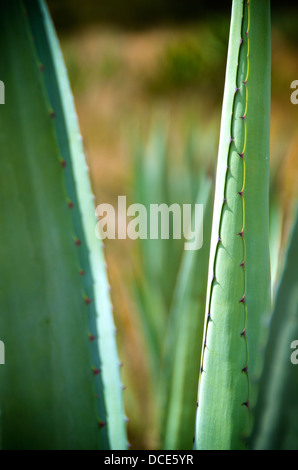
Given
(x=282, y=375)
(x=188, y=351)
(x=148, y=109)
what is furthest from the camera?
(x=148, y=109)

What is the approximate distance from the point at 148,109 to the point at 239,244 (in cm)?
205

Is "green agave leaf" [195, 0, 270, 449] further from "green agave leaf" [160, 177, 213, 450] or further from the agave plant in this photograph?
"green agave leaf" [160, 177, 213, 450]

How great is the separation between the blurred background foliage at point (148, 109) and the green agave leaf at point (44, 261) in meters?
0.09

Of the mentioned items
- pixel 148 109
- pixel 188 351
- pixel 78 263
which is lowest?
pixel 188 351

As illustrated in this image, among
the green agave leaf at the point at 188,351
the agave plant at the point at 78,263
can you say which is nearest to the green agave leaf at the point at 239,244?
the agave plant at the point at 78,263

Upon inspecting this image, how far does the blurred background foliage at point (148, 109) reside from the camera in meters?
0.91

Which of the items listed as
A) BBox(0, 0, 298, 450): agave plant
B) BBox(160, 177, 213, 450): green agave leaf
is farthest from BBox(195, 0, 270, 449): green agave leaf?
BBox(160, 177, 213, 450): green agave leaf

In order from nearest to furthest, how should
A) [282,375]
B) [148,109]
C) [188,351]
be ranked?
[282,375] → [188,351] → [148,109]

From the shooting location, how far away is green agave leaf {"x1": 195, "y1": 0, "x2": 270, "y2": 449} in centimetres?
35

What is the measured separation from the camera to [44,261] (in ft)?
1.20

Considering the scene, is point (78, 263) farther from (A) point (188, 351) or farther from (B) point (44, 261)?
(A) point (188, 351)

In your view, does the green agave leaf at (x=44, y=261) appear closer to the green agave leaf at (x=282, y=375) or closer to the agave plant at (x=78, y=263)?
the agave plant at (x=78, y=263)

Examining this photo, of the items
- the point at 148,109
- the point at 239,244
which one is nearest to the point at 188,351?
the point at 239,244

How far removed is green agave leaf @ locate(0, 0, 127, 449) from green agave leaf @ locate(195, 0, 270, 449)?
10 centimetres
